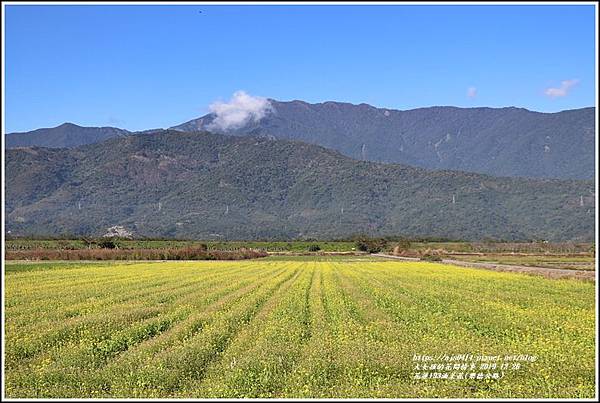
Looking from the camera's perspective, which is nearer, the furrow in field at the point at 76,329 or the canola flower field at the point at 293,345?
the canola flower field at the point at 293,345

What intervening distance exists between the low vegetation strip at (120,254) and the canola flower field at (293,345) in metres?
64.9

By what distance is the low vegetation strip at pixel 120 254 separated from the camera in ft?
291

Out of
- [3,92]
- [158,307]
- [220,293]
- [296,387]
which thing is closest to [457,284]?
[220,293]

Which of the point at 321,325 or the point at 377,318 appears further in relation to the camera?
the point at 377,318

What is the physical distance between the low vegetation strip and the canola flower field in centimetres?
6485

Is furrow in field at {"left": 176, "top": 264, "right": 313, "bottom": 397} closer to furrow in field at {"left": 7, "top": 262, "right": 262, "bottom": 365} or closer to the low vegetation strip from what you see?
furrow in field at {"left": 7, "top": 262, "right": 262, "bottom": 365}

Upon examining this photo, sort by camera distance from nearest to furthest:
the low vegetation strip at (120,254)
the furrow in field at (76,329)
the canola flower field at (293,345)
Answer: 1. the canola flower field at (293,345)
2. the furrow in field at (76,329)
3. the low vegetation strip at (120,254)

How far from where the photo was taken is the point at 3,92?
9.03 metres

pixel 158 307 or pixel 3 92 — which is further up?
pixel 3 92

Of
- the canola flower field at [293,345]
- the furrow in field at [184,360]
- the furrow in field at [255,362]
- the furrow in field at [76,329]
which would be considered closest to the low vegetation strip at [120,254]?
the canola flower field at [293,345]

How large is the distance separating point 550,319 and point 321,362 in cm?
1045

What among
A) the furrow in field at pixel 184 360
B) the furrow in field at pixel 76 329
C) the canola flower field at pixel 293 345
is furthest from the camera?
the furrow in field at pixel 76 329

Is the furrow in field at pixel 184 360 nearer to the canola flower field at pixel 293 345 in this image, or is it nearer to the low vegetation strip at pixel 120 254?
the canola flower field at pixel 293 345

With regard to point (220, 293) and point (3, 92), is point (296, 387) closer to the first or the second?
point (3, 92)
